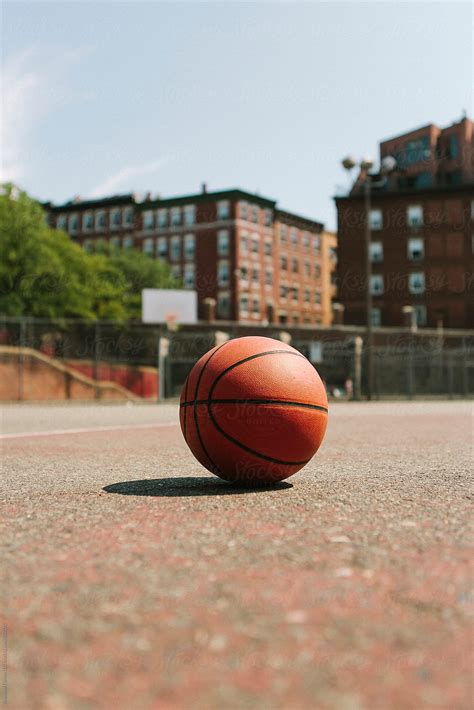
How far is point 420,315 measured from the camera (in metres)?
59.9

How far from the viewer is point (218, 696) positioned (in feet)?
6.81

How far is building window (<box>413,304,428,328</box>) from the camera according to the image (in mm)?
59719

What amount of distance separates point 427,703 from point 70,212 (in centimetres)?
9340

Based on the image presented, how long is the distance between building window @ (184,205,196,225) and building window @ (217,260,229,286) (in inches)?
263

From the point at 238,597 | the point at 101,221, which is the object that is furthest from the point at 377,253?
the point at 238,597

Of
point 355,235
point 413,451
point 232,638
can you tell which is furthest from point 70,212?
point 232,638

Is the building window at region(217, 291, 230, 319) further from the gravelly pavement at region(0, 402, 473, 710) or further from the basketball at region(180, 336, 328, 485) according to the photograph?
the gravelly pavement at region(0, 402, 473, 710)

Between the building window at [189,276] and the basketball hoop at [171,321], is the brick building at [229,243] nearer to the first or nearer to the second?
the building window at [189,276]

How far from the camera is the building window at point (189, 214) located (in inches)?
3236

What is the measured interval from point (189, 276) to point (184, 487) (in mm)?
76865

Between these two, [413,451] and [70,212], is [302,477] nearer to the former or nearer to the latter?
[413,451]

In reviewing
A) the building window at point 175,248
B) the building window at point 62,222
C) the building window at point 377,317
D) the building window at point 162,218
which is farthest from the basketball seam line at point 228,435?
the building window at point 62,222

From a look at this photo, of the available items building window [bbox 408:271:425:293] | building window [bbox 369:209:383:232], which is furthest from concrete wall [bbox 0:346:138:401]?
building window [bbox 369:209:383:232]

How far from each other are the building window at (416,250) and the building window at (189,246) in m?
29.8
